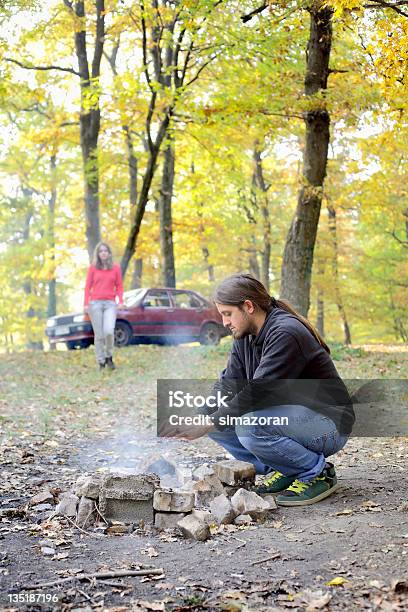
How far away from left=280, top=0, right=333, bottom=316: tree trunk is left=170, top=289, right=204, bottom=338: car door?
17.5 feet

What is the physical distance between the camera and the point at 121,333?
653 inches

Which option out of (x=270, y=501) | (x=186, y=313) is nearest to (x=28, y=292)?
(x=186, y=313)

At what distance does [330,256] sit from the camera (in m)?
26.5

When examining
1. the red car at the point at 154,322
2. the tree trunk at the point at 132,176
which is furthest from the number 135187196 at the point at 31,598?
the tree trunk at the point at 132,176

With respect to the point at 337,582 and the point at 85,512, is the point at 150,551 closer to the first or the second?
the point at 85,512

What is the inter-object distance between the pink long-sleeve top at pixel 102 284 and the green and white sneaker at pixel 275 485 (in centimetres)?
719

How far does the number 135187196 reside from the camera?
114 inches

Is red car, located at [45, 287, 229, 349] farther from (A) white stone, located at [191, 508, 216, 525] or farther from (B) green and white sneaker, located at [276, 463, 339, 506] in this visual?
(A) white stone, located at [191, 508, 216, 525]

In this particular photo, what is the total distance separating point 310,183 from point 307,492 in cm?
885

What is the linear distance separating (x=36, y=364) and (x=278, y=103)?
22.9ft

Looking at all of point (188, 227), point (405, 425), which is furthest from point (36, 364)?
point (188, 227)

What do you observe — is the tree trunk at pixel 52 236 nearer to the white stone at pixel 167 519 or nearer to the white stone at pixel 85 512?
the white stone at pixel 85 512

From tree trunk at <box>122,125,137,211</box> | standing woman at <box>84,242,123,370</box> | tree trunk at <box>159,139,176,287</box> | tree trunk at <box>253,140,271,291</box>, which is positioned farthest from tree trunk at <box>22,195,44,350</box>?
standing woman at <box>84,242,123,370</box>

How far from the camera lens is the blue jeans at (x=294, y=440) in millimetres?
4305
